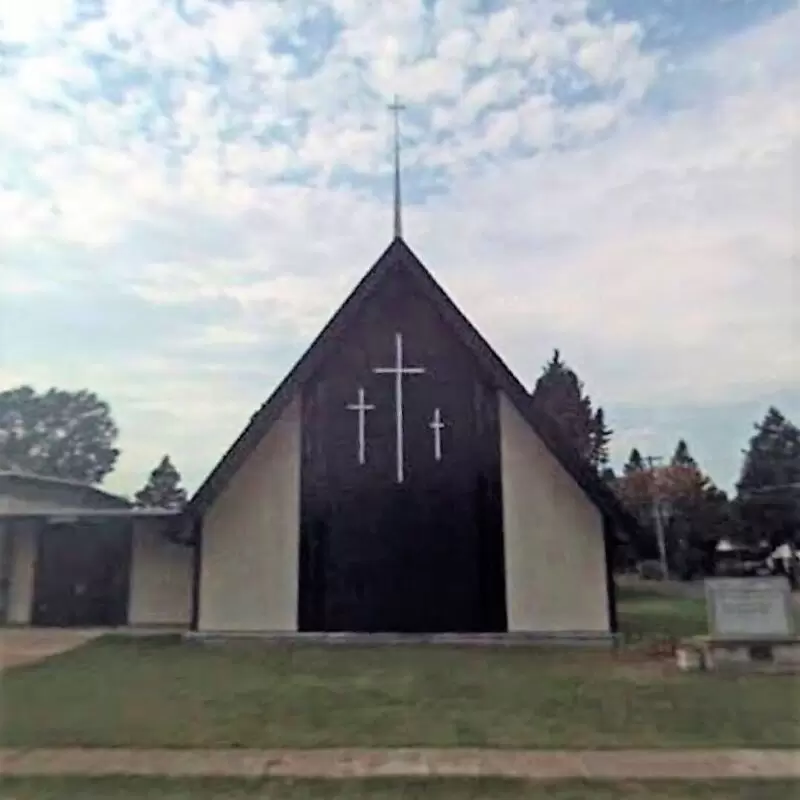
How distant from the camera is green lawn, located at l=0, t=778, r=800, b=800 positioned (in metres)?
4.82

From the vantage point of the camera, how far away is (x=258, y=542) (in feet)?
41.7

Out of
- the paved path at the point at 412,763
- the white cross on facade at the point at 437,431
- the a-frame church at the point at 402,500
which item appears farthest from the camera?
the white cross on facade at the point at 437,431

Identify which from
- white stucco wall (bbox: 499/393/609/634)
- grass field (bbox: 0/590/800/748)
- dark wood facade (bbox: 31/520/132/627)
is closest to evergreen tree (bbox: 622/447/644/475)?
dark wood facade (bbox: 31/520/132/627)

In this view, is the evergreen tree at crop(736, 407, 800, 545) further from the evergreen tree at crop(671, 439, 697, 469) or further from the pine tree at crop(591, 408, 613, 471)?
the evergreen tree at crop(671, 439, 697, 469)

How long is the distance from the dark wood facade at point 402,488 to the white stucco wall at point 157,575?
4905 mm

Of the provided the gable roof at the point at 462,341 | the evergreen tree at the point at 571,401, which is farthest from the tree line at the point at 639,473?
the gable roof at the point at 462,341

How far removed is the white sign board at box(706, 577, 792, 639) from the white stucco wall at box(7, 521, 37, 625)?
483 inches

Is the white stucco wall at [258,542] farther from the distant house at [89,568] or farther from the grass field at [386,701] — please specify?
the distant house at [89,568]

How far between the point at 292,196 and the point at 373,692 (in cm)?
467

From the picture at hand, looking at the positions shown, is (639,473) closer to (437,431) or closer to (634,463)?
(634,463)

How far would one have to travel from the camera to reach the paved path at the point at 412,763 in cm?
528

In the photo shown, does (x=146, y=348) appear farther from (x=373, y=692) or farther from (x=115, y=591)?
(x=115, y=591)

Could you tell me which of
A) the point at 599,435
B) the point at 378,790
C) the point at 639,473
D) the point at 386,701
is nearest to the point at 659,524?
the point at 599,435

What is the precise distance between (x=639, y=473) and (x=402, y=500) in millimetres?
31022
